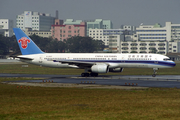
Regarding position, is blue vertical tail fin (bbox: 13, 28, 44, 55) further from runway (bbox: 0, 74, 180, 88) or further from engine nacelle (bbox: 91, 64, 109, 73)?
engine nacelle (bbox: 91, 64, 109, 73)

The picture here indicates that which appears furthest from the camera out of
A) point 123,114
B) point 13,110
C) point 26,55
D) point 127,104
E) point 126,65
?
point 26,55

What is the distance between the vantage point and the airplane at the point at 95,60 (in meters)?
59.1

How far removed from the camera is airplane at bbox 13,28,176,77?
59.1 m

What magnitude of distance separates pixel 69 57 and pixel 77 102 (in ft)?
117

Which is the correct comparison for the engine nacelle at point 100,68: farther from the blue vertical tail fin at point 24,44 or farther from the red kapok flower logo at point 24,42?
the red kapok flower logo at point 24,42

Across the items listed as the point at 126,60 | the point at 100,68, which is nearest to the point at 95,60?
the point at 100,68

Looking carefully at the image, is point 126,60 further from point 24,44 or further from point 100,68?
point 24,44

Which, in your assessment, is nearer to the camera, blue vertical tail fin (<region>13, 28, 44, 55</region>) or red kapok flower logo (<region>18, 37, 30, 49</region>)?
red kapok flower logo (<region>18, 37, 30, 49</region>)

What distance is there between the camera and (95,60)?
60906mm

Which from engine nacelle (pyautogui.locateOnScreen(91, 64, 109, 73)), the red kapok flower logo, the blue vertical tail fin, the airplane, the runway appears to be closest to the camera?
the runway

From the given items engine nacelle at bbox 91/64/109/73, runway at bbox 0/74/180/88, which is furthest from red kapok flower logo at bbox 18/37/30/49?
engine nacelle at bbox 91/64/109/73

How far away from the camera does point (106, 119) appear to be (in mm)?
19922

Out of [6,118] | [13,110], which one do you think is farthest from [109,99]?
[6,118]

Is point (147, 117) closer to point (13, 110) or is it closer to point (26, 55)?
point (13, 110)
